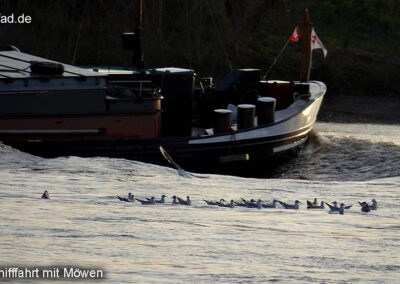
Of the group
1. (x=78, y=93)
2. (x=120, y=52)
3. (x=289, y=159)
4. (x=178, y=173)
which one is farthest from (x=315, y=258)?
(x=120, y=52)

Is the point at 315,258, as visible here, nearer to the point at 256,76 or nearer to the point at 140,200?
the point at 140,200

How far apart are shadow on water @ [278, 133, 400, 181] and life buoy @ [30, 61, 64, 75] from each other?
18.3ft

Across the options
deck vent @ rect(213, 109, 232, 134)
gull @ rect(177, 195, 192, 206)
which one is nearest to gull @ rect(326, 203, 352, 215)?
gull @ rect(177, 195, 192, 206)

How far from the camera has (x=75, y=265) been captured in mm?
4262

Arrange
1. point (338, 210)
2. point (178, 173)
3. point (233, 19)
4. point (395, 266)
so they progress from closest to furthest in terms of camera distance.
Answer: point (395, 266) < point (338, 210) < point (178, 173) < point (233, 19)

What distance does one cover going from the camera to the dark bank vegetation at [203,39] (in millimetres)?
25312

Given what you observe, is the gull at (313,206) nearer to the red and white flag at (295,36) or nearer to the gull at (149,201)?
the gull at (149,201)

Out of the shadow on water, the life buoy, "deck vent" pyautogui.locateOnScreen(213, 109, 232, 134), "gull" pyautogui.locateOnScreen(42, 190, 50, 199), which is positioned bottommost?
the shadow on water

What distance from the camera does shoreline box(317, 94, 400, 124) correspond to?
2359cm

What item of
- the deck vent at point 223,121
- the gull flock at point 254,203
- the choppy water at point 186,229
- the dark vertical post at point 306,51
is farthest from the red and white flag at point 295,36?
the gull flock at point 254,203

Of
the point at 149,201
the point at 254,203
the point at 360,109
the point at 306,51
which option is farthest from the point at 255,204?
the point at 360,109

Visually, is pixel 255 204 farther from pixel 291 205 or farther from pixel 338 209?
pixel 338 209

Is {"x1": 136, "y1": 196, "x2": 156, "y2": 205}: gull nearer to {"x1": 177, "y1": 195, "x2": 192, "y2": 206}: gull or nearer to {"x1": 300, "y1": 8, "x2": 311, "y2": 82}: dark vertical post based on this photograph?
{"x1": 177, "y1": 195, "x2": 192, "y2": 206}: gull

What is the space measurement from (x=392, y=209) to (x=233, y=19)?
21.6 metres
